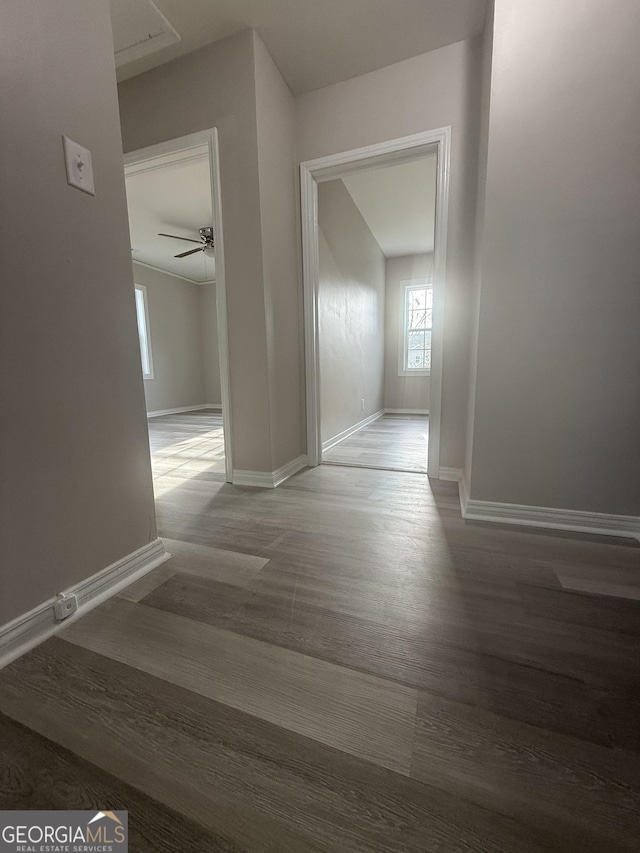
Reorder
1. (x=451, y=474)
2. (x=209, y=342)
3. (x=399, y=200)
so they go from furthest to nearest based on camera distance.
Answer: (x=209, y=342)
(x=399, y=200)
(x=451, y=474)

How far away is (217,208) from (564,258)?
6.16ft

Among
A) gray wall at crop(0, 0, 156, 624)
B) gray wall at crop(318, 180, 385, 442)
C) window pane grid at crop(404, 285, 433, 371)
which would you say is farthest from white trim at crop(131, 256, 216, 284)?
gray wall at crop(0, 0, 156, 624)

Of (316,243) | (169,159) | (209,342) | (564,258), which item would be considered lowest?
(564,258)

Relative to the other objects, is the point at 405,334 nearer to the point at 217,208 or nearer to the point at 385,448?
the point at 385,448

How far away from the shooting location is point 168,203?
3.92 meters

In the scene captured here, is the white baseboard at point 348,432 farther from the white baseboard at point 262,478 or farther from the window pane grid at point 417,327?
the window pane grid at point 417,327

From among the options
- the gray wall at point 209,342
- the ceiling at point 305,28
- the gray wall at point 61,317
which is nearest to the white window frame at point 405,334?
the gray wall at point 209,342

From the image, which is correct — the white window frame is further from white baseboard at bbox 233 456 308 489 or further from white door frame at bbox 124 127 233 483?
white door frame at bbox 124 127 233 483

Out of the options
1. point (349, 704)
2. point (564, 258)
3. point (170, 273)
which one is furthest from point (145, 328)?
point (349, 704)

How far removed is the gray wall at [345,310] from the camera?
3.12 meters

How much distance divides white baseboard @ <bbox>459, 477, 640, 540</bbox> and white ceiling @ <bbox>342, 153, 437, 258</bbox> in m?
2.55

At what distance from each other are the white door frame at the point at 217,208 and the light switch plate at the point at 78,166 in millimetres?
970

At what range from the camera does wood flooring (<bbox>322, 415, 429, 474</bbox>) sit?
2748 millimetres

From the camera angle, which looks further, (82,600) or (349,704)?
(82,600)
